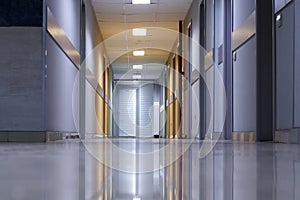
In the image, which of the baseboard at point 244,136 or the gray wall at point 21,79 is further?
the baseboard at point 244,136

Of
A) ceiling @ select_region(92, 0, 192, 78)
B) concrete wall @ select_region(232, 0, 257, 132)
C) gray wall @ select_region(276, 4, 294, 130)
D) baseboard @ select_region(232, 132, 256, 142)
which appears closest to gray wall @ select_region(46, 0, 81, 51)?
ceiling @ select_region(92, 0, 192, 78)

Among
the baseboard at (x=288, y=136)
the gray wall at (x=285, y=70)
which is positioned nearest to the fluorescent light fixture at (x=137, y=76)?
the gray wall at (x=285, y=70)

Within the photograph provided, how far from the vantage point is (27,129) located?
5.40 meters

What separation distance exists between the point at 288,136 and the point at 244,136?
171 centimetres

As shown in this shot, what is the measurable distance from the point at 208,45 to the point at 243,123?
10.7ft

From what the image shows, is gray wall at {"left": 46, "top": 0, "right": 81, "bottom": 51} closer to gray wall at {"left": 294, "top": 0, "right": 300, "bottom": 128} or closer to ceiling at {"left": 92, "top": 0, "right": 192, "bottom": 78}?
ceiling at {"left": 92, "top": 0, "right": 192, "bottom": 78}

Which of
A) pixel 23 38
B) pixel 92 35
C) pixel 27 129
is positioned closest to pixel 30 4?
pixel 23 38

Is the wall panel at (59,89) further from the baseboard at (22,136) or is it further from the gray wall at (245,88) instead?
the gray wall at (245,88)

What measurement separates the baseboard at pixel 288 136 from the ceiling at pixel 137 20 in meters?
6.88

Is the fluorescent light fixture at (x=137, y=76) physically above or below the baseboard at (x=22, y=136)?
above

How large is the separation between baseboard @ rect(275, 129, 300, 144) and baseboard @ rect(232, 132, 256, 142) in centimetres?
75

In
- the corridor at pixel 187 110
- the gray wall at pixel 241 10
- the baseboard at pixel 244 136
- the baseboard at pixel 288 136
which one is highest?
the gray wall at pixel 241 10

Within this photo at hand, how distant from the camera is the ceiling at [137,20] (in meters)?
11.4

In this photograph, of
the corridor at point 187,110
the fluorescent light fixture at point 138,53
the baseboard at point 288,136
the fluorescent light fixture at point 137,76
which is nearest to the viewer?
the corridor at point 187,110
